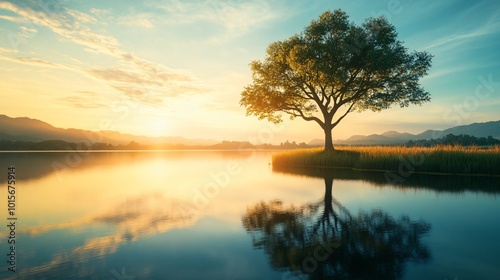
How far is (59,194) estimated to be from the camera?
56.7 feet

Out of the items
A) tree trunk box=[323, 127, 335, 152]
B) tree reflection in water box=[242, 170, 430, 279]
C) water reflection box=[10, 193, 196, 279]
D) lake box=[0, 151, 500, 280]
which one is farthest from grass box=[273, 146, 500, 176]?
water reflection box=[10, 193, 196, 279]

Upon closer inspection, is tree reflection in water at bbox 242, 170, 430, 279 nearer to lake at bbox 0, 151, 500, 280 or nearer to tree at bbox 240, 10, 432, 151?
lake at bbox 0, 151, 500, 280

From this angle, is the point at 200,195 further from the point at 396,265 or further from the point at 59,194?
the point at 396,265

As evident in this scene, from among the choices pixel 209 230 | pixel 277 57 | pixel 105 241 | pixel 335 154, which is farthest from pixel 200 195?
pixel 277 57

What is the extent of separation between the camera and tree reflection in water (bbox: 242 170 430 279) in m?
6.04

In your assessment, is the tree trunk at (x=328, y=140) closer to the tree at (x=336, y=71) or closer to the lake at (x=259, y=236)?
the tree at (x=336, y=71)

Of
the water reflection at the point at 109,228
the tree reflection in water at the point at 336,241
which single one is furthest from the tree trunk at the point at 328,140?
the water reflection at the point at 109,228

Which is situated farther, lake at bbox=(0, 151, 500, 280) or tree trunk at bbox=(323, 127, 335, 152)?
tree trunk at bbox=(323, 127, 335, 152)

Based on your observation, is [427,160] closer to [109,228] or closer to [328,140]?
[328,140]

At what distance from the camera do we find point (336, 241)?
792 centimetres

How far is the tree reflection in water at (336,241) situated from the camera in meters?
6.04

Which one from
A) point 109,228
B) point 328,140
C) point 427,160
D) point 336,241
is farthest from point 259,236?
point 328,140

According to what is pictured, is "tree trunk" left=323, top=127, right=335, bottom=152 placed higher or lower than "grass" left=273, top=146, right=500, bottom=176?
higher

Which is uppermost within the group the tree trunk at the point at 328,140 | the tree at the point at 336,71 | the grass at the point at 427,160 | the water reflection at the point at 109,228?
the tree at the point at 336,71
